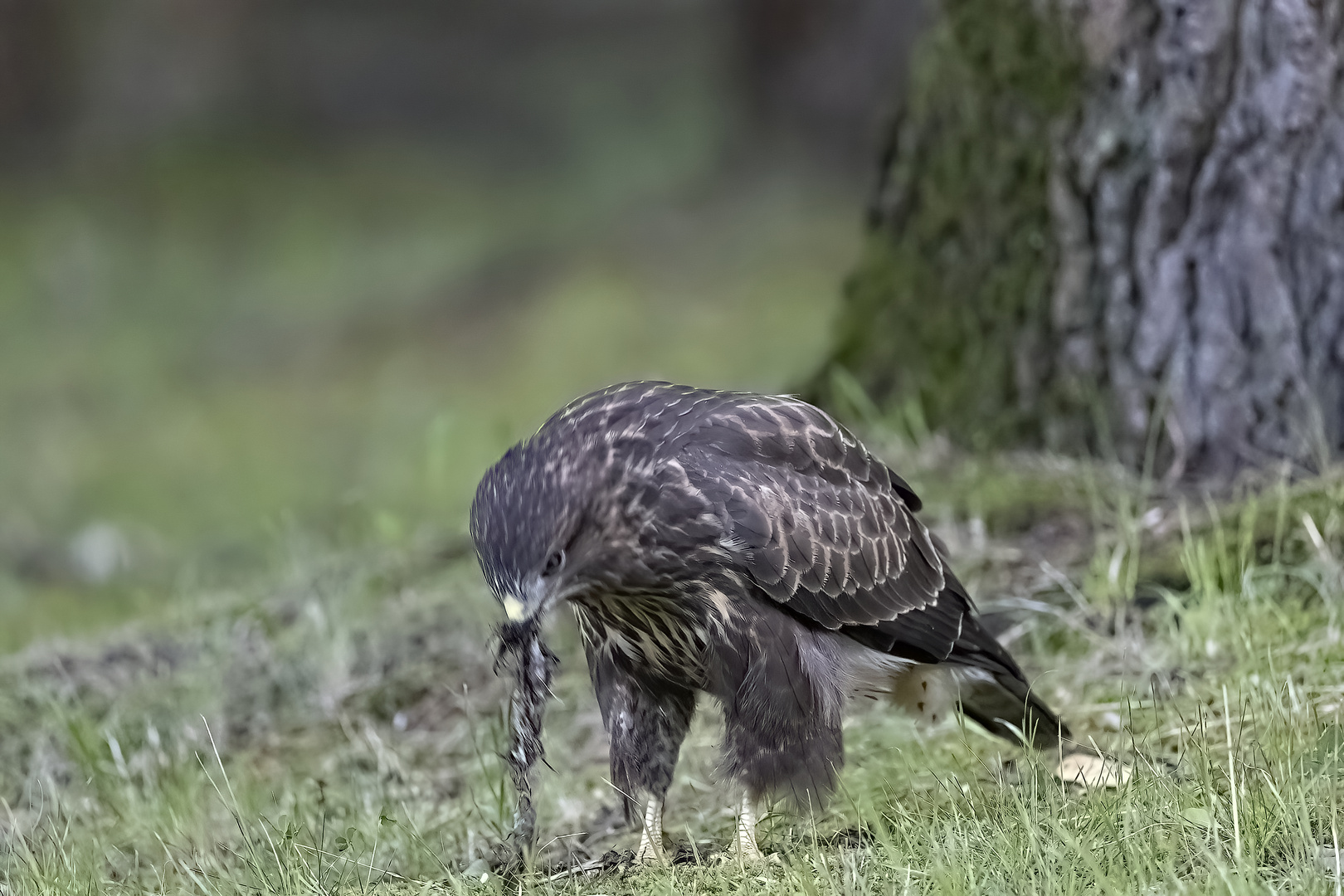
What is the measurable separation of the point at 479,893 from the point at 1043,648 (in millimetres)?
2134

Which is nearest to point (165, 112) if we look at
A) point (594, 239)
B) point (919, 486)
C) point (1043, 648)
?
point (594, 239)

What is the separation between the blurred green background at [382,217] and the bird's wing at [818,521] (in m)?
5.91

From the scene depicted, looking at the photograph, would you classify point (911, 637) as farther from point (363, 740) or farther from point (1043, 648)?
point (363, 740)

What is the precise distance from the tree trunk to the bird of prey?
1492 millimetres

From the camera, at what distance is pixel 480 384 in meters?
9.39

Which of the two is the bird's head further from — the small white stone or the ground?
the small white stone

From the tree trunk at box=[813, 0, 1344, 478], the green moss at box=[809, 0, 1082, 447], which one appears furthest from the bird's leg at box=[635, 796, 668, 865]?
the green moss at box=[809, 0, 1082, 447]

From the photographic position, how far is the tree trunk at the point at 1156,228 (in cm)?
398

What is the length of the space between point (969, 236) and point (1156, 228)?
898 millimetres

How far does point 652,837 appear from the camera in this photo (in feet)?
9.02

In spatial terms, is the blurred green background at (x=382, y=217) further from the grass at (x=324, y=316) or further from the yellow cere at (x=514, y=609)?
the yellow cere at (x=514, y=609)

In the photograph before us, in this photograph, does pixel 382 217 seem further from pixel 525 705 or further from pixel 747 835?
pixel 747 835

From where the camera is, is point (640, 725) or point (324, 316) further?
point (324, 316)

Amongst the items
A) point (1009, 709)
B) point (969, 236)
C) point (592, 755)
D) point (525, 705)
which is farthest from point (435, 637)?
point (969, 236)
